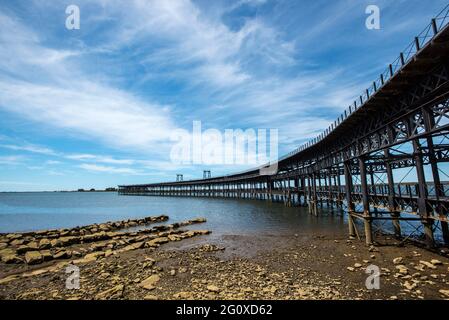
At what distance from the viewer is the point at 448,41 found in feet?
30.6

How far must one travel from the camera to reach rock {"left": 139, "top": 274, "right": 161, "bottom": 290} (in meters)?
9.94

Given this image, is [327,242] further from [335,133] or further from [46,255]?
[46,255]

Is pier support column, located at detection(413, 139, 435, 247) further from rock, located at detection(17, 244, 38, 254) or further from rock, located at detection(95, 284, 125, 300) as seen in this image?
rock, located at detection(17, 244, 38, 254)

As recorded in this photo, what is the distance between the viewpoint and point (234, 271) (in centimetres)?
1180

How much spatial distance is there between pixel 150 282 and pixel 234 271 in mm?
4226

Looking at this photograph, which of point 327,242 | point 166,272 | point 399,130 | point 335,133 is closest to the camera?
point 166,272

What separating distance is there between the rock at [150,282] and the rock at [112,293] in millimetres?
881

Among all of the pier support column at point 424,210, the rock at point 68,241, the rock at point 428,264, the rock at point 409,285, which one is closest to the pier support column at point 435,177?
the pier support column at point 424,210

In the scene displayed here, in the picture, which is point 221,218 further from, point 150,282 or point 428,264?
point 428,264

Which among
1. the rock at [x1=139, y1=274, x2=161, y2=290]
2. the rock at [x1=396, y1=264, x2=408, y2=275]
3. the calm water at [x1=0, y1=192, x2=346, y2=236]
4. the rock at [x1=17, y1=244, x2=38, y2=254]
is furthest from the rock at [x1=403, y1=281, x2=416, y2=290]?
the rock at [x1=17, y1=244, x2=38, y2=254]

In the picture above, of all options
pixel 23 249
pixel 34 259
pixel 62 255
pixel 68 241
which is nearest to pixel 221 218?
pixel 68 241
